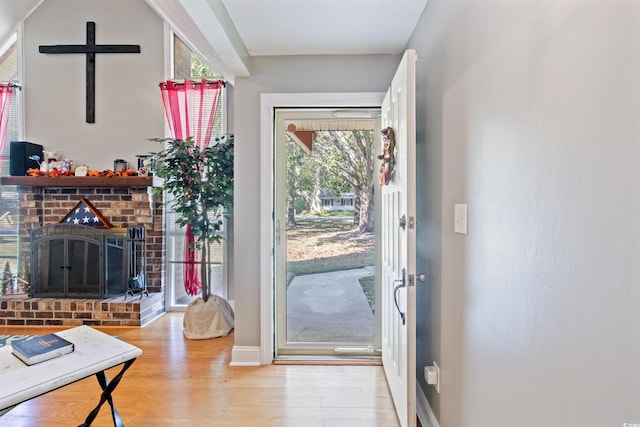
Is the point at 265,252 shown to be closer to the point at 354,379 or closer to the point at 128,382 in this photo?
the point at 354,379

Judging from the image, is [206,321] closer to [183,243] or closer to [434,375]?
[183,243]

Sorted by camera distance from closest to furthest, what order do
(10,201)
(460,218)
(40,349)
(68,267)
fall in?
(460,218), (40,349), (68,267), (10,201)

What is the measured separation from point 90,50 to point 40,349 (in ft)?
11.7

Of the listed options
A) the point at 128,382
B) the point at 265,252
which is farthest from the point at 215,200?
the point at 128,382

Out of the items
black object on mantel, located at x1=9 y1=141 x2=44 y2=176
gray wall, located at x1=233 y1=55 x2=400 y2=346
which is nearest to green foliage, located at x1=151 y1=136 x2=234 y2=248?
gray wall, located at x1=233 y1=55 x2=400 y2=346

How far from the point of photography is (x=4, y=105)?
3.89 m

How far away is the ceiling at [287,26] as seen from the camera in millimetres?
1892

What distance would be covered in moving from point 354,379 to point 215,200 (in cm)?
195

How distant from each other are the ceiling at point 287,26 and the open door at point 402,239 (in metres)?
0.45

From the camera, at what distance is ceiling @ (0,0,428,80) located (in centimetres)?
189

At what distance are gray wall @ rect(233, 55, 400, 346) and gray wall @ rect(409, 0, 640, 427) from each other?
1013 millimetres

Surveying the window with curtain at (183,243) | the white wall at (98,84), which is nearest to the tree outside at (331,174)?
the window with curtain at (183,243)

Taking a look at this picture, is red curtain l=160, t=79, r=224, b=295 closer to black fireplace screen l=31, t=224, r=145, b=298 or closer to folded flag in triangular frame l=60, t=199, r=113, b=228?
black fireplace screen l=31, t=224, r=145, b=298

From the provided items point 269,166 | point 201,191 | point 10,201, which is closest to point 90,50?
point 10,201
